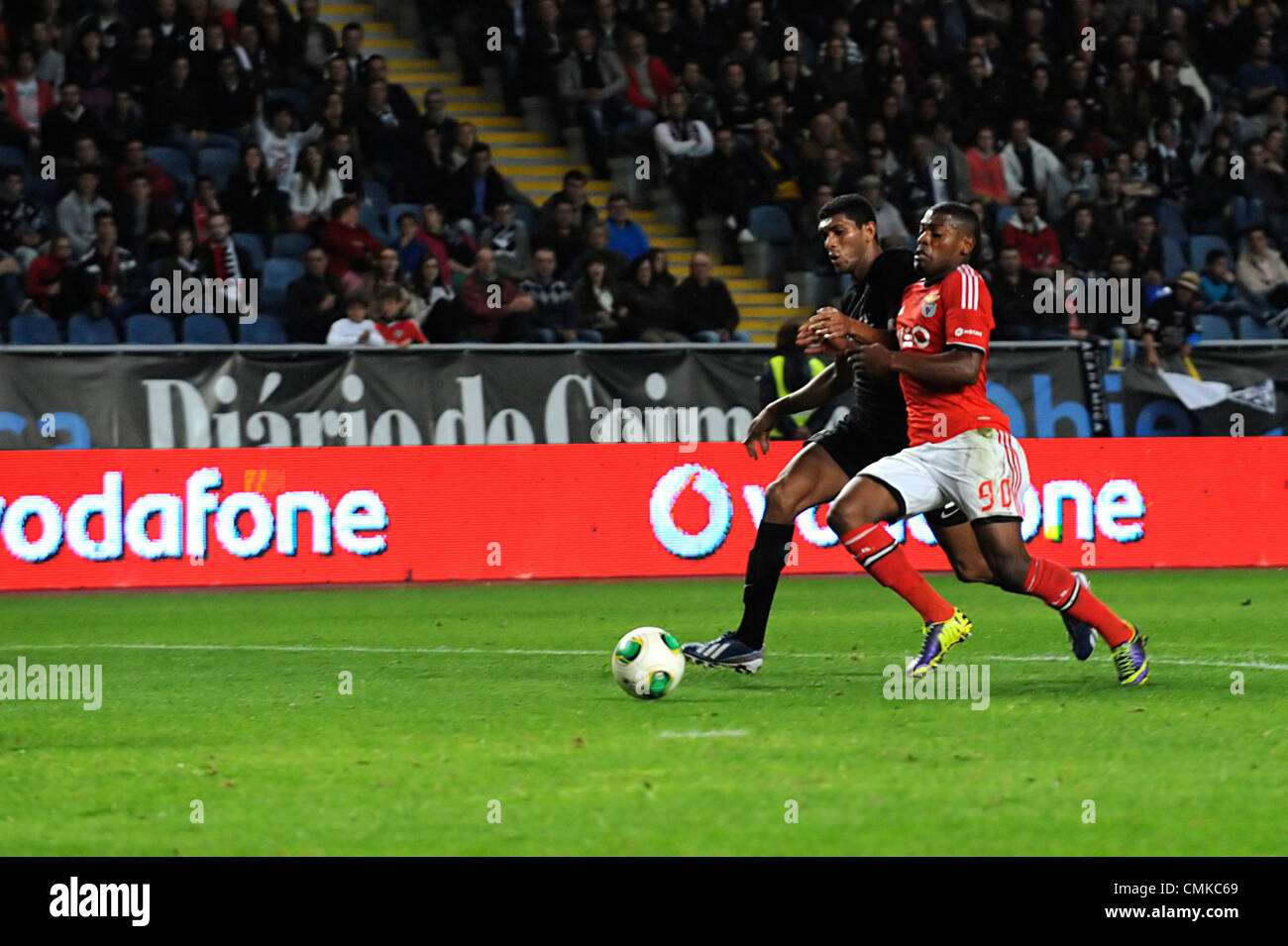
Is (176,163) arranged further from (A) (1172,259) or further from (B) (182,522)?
(A) (1172,259)

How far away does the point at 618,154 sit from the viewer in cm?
2198

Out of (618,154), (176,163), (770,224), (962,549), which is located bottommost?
(962,549)

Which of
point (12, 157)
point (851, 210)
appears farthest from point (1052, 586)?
point (12, 157)

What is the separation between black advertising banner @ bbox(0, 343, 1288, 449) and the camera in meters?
16.1

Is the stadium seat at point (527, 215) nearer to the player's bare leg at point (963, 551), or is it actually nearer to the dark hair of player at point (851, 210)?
the dark hair of player at point (851, 210)

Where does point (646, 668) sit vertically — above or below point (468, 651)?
below

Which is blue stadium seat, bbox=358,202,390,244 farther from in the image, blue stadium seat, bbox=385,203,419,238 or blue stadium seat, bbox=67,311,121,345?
blue stadium seat, bbox=67,311,121,345

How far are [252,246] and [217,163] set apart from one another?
1247mm

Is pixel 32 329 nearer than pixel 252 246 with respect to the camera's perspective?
Yes

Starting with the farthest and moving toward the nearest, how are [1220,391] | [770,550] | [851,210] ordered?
[1220,391] → [770,550] → [851,210]

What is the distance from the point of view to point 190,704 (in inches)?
355

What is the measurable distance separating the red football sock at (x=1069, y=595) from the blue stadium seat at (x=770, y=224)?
12.6m
